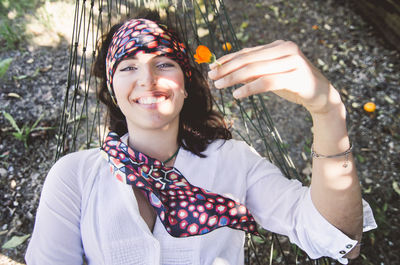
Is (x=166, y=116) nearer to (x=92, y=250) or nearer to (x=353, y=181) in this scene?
(x=92, y=250)

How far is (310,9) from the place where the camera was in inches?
138

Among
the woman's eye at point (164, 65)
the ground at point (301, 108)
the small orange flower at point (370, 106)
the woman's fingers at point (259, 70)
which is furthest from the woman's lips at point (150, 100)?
the small orange flower at point (370, 106)

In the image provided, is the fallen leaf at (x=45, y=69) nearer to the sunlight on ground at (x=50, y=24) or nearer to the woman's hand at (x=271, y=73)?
the sunlight on ground at (x=50, y=24)

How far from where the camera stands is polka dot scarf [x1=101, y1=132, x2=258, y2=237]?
1.25 metres

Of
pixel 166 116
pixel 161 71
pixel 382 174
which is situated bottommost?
pixel 382 174

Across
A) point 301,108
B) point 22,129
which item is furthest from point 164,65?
point 301,108

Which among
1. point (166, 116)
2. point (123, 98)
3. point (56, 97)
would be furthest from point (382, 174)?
point (56, 97)

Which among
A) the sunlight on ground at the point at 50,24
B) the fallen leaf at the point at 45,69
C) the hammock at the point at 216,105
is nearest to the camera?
the hammock at the point at 216,105

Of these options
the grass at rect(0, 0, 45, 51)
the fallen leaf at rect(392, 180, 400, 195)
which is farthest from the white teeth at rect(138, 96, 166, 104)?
the grass at rect(0, 0, 45, 51)

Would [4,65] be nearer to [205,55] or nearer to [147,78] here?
[147,78]

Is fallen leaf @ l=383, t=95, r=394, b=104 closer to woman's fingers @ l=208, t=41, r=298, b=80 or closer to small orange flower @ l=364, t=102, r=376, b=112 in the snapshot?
small orange flower @ l=364, t=102, r=376, b=112

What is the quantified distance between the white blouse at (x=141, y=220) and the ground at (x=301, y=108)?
938 mm

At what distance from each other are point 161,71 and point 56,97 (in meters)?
1.69

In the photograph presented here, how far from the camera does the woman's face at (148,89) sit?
123 centimetres
